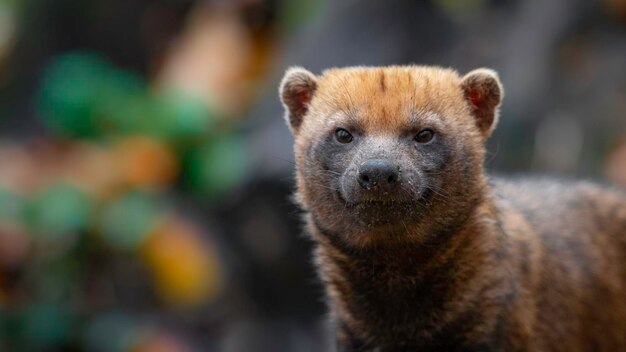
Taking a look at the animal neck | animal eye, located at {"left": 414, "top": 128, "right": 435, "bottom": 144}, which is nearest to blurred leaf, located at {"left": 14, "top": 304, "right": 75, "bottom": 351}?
the animal neck

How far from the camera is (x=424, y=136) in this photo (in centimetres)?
594

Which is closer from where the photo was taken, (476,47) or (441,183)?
(441,183)

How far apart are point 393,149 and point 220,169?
5905mm

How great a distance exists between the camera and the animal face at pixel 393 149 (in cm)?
568

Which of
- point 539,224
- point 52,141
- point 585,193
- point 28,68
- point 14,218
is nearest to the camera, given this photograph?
point 539,224

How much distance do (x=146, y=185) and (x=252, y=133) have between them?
Answer: 1354 mm

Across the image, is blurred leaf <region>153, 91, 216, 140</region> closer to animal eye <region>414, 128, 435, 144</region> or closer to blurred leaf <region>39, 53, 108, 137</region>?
blurred leaf <region>39, 53, 108, 137</region>

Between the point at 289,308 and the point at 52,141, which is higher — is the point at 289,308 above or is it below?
below

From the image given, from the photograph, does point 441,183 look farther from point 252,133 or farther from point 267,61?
point 267,61

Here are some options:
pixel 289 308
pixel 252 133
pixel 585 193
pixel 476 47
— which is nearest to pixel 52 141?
pixel 252 133

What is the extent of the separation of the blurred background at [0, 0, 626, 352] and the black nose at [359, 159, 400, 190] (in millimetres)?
5301

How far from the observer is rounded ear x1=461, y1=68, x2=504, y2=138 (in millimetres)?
6367

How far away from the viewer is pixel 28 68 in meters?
15.3

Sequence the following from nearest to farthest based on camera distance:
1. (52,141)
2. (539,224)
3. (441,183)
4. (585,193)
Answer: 1. (441,183)
2. (539,224)
3. (585,193)
4. (52,141)
